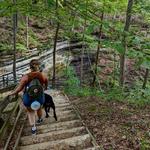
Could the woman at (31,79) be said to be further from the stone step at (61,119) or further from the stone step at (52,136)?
the stone step at (61,119)

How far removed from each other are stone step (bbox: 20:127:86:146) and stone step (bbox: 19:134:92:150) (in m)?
0.43

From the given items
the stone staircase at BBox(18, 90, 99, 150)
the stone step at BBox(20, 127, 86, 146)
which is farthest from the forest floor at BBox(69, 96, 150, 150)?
the stone step at BBox(20, 127, 86, 146)

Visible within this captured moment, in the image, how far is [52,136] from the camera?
855 centimetres

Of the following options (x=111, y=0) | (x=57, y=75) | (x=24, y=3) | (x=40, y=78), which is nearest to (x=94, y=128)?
(x=40, y=78)

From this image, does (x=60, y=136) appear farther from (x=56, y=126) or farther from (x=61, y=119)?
(x=61, y=119)

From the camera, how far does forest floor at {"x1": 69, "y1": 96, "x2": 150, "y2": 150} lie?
7.79 m

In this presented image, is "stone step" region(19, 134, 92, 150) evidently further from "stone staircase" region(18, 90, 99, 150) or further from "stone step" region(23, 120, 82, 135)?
"stone step" region(23, 120, 82, 135)

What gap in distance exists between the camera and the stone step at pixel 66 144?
7.71 meters

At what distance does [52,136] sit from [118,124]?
1836 millimetres

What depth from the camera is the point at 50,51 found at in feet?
145

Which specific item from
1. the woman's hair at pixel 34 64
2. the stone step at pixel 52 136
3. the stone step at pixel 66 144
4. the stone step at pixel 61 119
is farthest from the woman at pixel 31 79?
the stone step at pixel 61 119

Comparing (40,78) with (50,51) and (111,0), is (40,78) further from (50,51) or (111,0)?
(50,51)

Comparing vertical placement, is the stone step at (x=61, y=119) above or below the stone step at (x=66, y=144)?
below

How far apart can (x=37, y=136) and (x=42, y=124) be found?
1.31 metres
